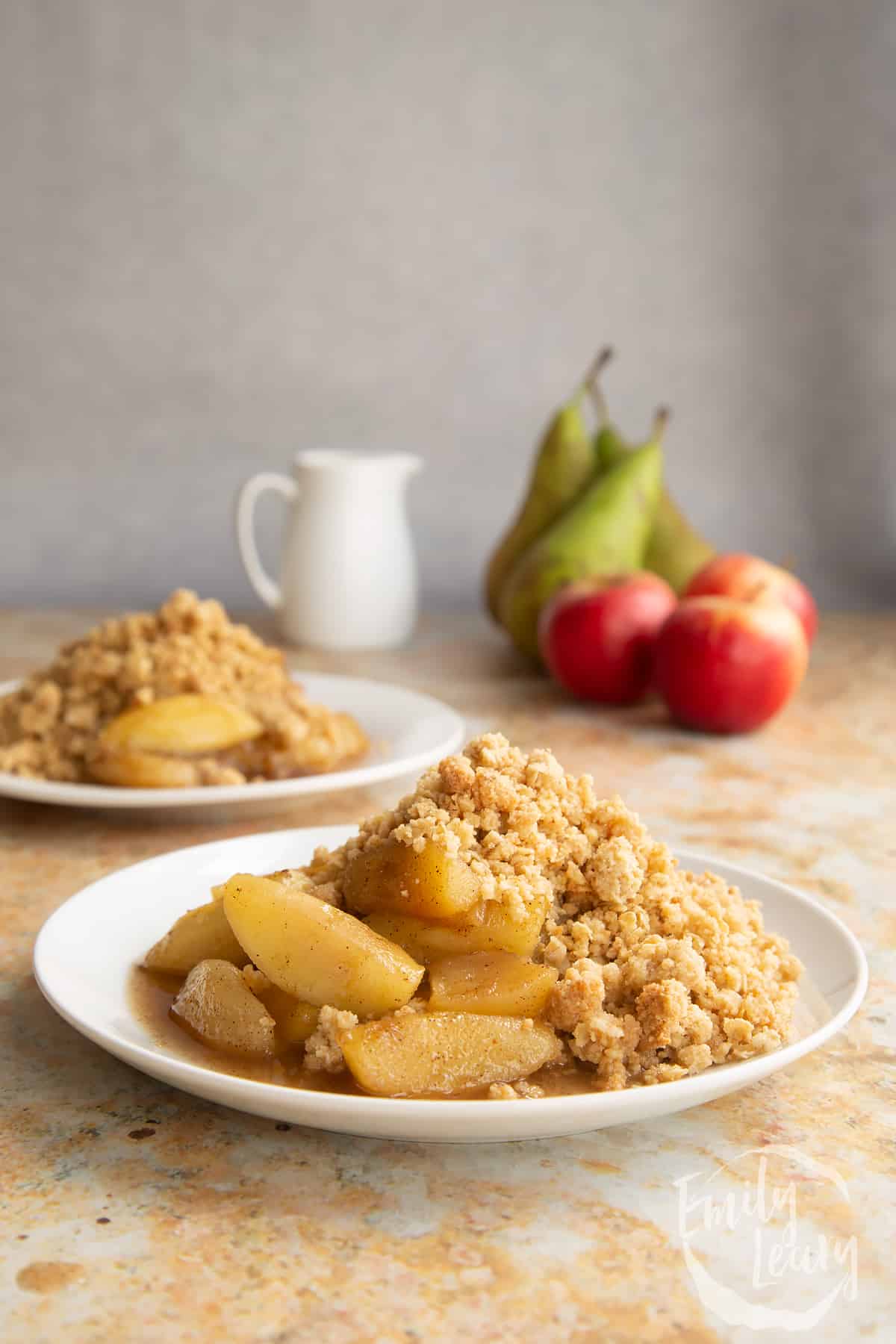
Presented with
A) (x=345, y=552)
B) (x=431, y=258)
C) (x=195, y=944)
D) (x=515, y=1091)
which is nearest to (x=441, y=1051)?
(x=515, y=1091)

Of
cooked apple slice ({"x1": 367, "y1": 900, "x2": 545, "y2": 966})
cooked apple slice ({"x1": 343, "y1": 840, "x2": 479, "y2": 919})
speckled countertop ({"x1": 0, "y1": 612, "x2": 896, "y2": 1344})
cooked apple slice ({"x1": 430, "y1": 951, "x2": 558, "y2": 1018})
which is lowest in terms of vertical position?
speckled countertop ({"x1": 0, "y1": 612, "x2": 896, "y2": 1344})

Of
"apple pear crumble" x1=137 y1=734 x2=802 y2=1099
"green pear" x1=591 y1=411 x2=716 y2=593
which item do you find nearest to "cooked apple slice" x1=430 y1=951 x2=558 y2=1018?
"apple pear crumble" x1=137 y1=734 x2=802 y2=1099

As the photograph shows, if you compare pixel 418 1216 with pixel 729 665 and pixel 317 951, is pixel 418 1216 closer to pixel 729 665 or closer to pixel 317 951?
pixel 317 951

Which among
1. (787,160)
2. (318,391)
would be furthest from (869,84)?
(318,391)

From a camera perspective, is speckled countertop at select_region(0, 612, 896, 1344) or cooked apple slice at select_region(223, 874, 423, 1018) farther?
cooked apple slice at select_region(223, 874, 423, 1018)

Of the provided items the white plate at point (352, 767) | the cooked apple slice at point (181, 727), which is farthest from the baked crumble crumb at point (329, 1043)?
the cooked apple slice at point (181, 727)

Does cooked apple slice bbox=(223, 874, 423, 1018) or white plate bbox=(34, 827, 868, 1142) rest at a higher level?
cooked apple slice bbox=(223, 874, 423, 1018)

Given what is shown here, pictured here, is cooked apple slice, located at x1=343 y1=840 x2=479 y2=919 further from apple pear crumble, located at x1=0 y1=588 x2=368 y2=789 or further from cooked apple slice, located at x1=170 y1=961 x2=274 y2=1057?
apple pear crumble, located at x1=0 y1=588 x2=368 y2=789
